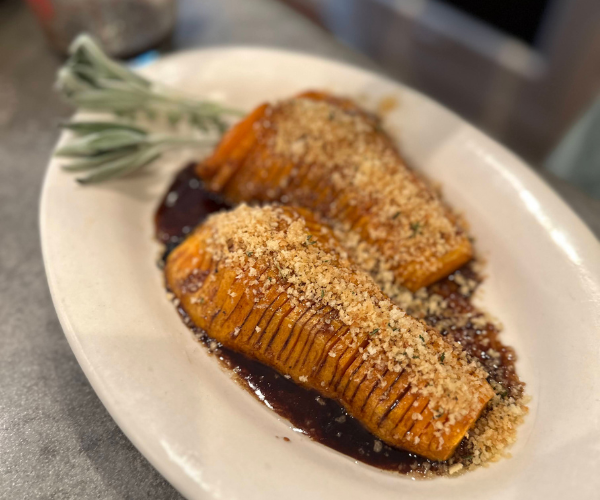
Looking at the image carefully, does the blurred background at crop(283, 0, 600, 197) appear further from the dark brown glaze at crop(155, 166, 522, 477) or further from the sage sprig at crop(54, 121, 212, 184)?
the sage sprig at crop(54, 121, 212, 184)

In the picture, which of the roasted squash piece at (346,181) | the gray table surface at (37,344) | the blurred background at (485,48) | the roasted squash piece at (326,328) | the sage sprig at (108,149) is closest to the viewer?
the roasted squash piece at (326,328)

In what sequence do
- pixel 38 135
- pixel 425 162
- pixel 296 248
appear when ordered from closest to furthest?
1. pixel 296 248
2. pixel 425 162
3. pixel 38 135

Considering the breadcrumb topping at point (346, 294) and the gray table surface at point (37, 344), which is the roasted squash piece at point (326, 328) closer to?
the breadcrumb topping at point (346, 294)

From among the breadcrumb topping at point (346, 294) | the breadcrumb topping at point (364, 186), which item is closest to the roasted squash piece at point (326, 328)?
the breadcrumb topping at point (346, 294)

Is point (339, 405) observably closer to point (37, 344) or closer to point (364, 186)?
point (364, 186)

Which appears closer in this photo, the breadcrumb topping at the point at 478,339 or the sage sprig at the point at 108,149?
the breadcrumb topping at the point at 478,339

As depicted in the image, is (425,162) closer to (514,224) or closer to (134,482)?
(514,224)

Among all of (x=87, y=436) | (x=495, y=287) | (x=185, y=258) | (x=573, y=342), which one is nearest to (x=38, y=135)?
(x=185, y=258)
